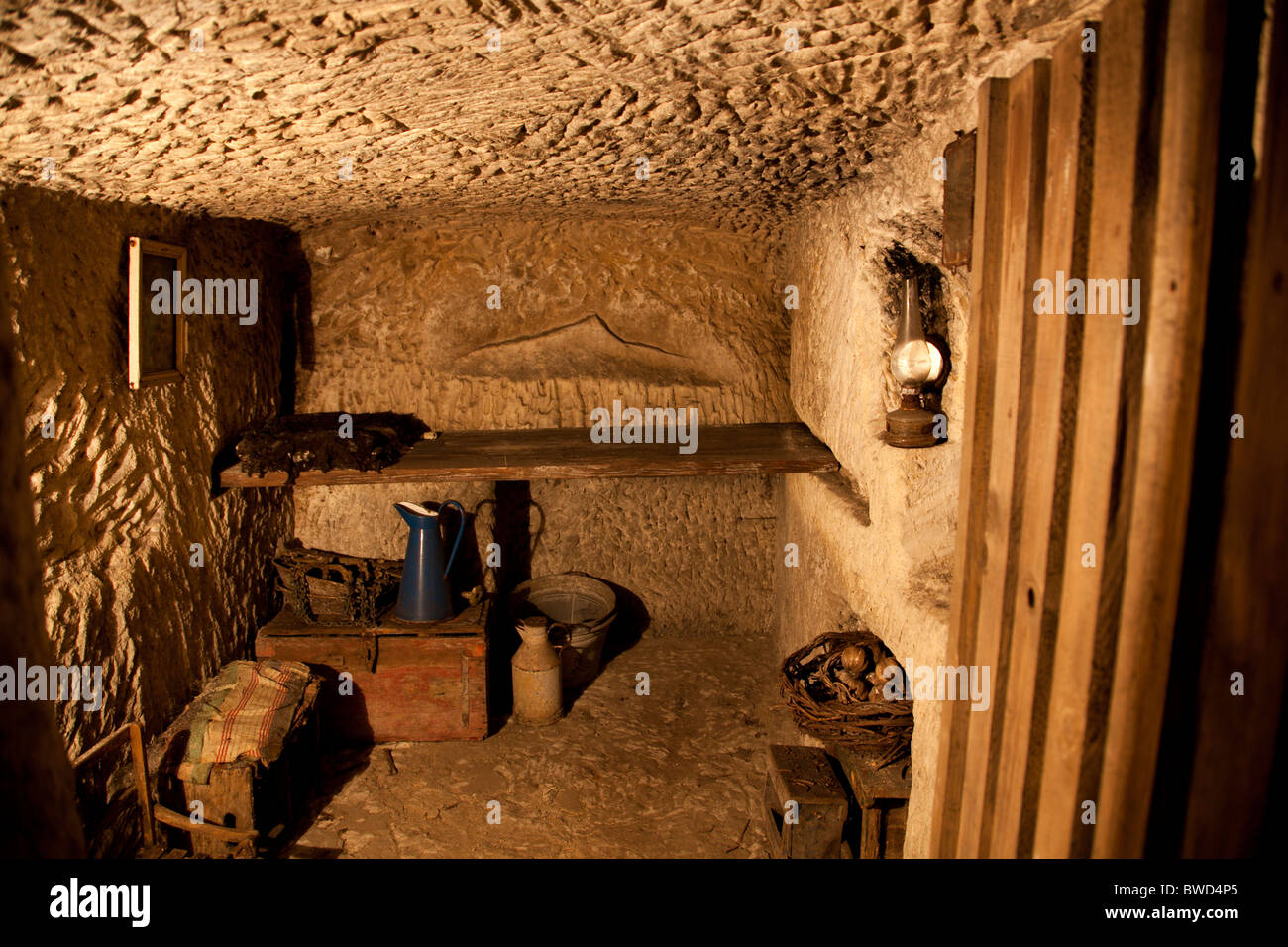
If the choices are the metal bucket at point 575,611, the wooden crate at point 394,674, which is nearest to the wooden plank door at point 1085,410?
the wooden crate at point 394,674

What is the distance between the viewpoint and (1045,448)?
1434mm

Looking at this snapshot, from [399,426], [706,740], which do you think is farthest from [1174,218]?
[399,426]

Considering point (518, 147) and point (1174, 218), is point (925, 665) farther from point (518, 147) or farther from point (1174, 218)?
point (518, 147)

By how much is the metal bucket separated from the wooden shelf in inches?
34.8

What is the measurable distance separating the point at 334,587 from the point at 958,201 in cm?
301

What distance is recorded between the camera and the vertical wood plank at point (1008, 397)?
1476 mm

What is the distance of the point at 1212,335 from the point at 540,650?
9.97ft

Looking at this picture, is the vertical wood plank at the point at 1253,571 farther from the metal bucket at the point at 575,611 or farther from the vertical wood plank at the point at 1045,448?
the metal bucket at the point at 575,611

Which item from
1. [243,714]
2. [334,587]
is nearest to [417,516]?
[334,587]

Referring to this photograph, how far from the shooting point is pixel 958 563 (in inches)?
67.5

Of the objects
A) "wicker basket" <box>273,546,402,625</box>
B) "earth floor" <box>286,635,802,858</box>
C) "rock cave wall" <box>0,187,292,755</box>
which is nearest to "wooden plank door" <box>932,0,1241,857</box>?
"earth floor" <box>286,635,802,858</box>

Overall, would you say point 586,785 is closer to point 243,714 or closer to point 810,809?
point 810,809

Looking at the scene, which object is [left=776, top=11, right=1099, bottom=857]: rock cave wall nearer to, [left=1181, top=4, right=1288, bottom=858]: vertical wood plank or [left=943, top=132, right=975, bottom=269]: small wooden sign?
[left=943, top=132, right=975, bottom=269]: small wooden sign
